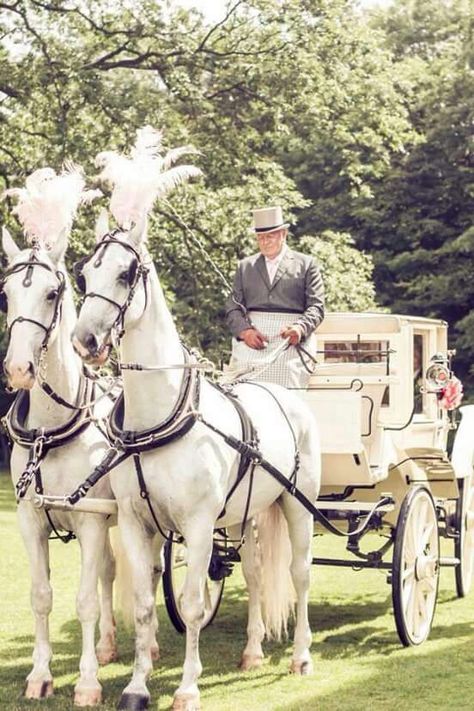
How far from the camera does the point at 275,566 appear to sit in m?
7.79

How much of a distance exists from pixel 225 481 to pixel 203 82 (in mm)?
14356

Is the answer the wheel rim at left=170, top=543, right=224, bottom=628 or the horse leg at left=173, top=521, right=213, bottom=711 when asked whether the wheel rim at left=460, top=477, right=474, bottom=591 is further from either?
the horse leg at left=173, top=521, right=213, bottom=711

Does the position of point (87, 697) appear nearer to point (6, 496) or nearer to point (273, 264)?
point (273, 264)

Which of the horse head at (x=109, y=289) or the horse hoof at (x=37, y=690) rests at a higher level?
the horse head at (x=109, y=289)

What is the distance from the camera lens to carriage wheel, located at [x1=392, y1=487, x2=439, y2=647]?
7918 mm

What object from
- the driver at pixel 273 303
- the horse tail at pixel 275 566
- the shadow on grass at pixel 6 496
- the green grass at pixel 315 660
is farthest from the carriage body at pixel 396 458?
the shadow on grass at pixel 6 496

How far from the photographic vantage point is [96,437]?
6789 millimetres

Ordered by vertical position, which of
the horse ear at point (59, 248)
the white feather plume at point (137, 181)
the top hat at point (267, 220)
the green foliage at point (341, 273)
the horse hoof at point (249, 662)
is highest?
the green foliage at point (341, 273)

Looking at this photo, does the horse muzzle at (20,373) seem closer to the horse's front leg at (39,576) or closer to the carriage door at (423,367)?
the horse's front leg at (39,576)

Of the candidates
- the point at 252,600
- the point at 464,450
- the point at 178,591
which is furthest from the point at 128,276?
the point at 464,450

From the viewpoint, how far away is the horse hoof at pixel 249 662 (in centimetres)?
749

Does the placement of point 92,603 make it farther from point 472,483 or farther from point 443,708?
point 472,483

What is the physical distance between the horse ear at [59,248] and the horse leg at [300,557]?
208 centimetres

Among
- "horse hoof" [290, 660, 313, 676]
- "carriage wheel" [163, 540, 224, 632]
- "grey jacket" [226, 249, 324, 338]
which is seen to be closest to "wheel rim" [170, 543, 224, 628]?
"carriage wheel" [163, 540, 224, 632]
